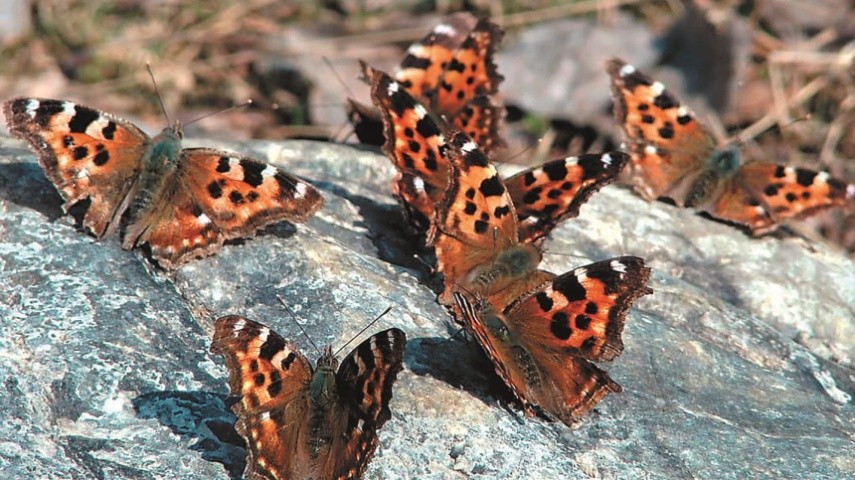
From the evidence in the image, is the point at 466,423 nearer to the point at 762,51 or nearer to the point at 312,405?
the point at 312,405

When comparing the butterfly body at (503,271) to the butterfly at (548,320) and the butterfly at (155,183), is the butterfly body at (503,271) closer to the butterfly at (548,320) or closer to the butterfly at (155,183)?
the butterfly at (548,320)

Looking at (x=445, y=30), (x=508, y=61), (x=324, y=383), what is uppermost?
(x=445, y=30)

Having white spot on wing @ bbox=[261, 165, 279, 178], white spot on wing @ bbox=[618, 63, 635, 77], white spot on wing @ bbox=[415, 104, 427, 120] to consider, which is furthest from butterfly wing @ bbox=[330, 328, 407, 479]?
white spot on wing @ bbox=[618, 63, 635, 77]

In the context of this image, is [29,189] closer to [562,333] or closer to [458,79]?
[562,333]

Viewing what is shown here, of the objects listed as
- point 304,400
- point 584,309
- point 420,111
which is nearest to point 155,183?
point 420,111

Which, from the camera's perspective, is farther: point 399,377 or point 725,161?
point 725,161

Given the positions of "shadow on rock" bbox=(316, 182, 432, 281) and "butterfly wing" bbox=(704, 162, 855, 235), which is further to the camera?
"butterfly wing" bbox=(704, 162, 855, 235)

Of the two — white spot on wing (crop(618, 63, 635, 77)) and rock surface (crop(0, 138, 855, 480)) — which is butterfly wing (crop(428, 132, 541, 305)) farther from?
white spot on wing (crop(618, 63, 635, 77))
